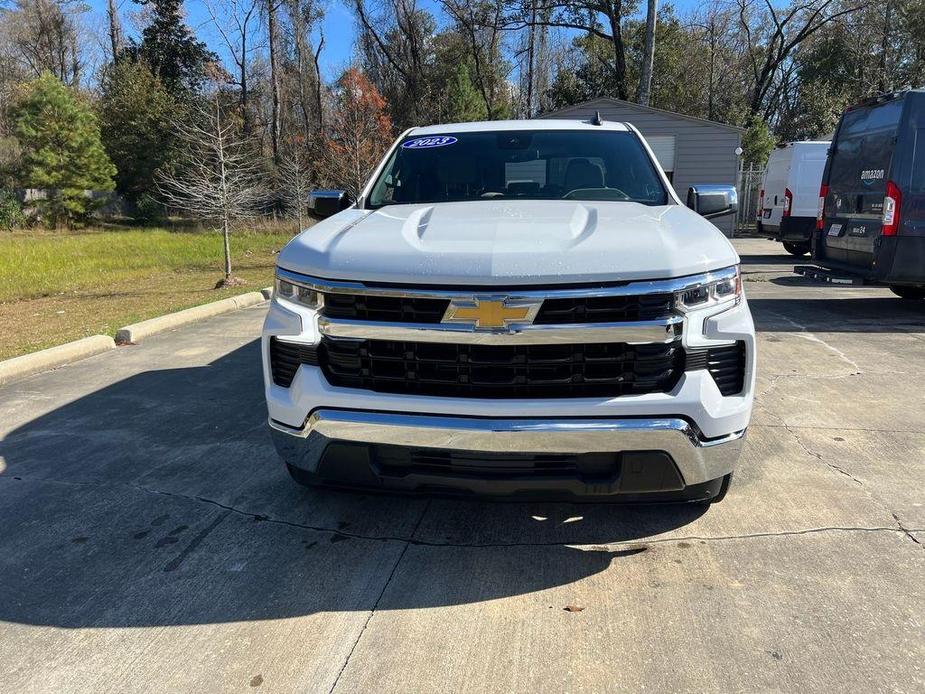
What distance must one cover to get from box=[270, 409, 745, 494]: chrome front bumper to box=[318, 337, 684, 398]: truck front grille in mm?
123

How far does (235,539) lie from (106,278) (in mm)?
13933

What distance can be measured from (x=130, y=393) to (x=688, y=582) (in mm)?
4621

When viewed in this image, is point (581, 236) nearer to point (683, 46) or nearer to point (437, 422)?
point (437, 422)

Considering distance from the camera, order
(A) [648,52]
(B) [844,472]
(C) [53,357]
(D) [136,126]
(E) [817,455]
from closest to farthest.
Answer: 1. (B) [844,472]
2. (E) [817,455]
3. (C) [53,357]
4. (A) [648,52]
5. (D) [136,126]

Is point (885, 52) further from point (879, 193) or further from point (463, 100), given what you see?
point (879, 193)

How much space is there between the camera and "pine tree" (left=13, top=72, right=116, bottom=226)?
29.5m

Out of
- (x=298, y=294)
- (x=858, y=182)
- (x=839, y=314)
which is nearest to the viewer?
(x=298, y=294)

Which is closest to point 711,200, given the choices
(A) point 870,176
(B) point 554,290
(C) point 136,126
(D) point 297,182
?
(B) point 554,290

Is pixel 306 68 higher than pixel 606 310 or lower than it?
higher

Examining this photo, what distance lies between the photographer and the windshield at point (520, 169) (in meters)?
3.87

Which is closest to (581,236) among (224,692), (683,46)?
(224,692)

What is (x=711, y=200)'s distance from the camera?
4.04m

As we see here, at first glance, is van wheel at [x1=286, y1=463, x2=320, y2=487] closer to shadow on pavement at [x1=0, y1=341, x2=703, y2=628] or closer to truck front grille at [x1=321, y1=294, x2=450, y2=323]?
shadow on pavement at [x1=0, y1=341, x2=703, y2=628]

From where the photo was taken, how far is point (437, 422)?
8.34 ft
